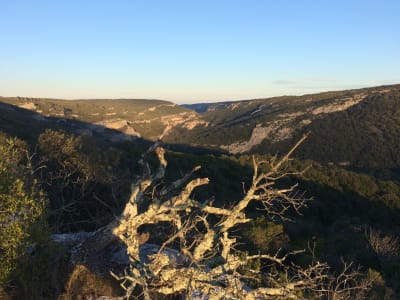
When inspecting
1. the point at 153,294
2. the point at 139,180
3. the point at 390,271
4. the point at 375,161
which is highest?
the point at 139,180

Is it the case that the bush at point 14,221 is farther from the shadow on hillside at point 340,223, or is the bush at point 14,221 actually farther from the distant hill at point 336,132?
the distant hill at point 336,132

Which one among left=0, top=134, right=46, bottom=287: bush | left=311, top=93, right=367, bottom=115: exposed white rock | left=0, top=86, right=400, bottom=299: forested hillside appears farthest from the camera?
left=311, top=93, right=367, bottom=115: exposed white rock

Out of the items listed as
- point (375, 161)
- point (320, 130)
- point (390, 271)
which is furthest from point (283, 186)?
point (320, 130)

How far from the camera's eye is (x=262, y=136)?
115312 millimetres

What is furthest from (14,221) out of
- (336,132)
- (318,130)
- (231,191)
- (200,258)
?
(318,130)

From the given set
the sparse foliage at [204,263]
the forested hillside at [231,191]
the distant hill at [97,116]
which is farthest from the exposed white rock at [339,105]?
the sparse foliage at [204,263]

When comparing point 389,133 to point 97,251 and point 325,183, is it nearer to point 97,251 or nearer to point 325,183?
point 325,183

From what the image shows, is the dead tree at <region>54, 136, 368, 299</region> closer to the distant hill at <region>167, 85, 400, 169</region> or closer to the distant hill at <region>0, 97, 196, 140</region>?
the distant hill at <region>167, 85, 400, 169</region>

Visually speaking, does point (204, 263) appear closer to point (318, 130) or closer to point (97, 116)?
point (318, 130)

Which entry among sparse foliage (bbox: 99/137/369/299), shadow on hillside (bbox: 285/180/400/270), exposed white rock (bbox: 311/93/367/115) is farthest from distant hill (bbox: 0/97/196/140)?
sparse foliage (bbox: 99/137/369/299)

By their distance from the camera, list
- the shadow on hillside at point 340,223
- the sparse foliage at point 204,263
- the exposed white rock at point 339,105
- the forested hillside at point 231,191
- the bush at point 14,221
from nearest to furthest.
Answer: the sparse foliage at point 204,263
the bush at point 14,221
the forested hillside at point 231,191
the shadow on hillside at point 340,223
the exposed white rock at point 339,105

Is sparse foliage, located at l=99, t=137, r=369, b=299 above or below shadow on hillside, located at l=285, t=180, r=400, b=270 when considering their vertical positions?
above

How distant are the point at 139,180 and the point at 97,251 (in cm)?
239

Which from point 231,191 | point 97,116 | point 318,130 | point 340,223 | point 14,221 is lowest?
point 340,223
